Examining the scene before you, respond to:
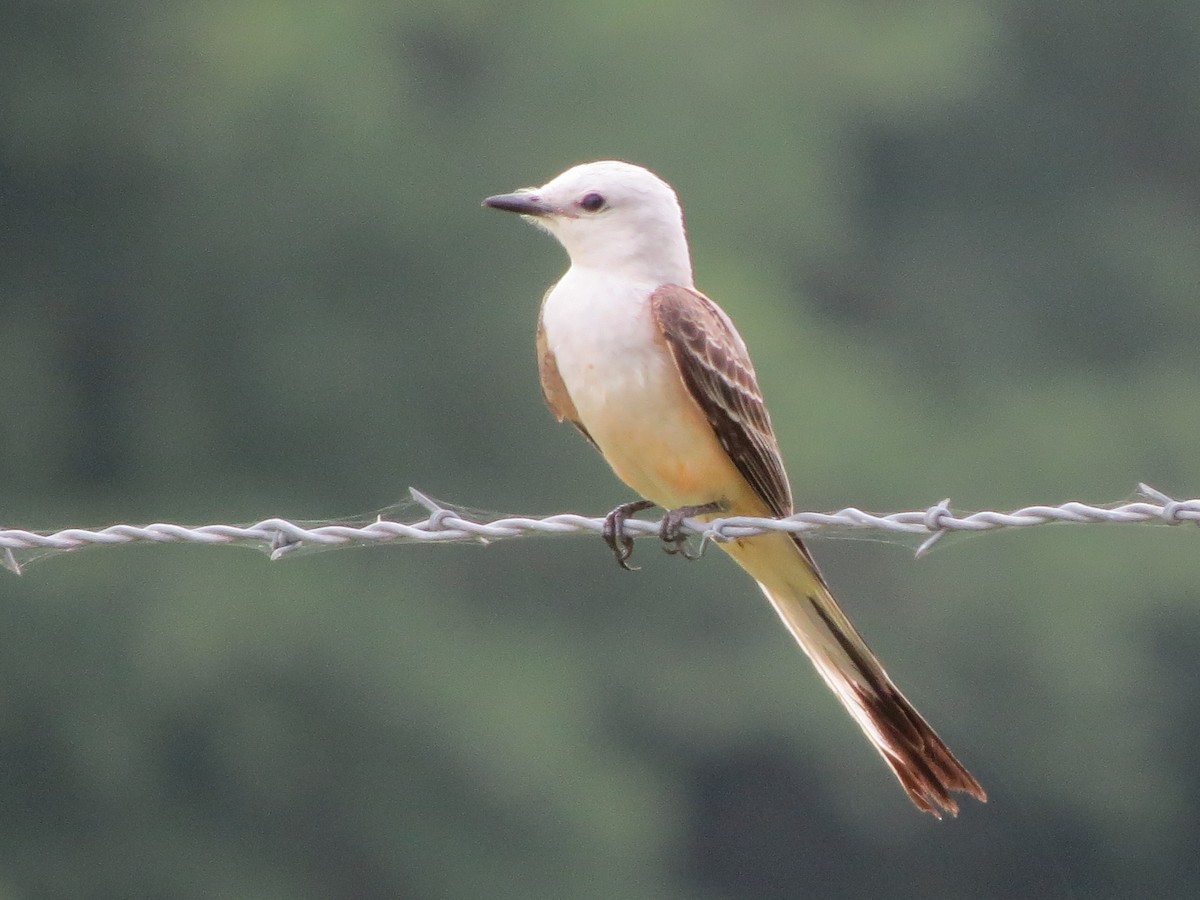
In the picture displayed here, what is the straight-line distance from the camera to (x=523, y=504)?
15.9 metres

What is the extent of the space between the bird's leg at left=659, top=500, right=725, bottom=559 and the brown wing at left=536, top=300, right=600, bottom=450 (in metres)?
0.31

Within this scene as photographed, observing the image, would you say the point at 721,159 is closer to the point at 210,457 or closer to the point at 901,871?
the point at 210,457

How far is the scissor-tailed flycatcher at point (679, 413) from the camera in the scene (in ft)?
14.3

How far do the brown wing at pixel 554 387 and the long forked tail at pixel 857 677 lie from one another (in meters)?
0.48

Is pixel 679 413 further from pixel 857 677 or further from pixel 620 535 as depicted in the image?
pixel 857 677

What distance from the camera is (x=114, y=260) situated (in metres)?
18.2

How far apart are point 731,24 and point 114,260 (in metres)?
6.45

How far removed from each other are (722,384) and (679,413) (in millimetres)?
119

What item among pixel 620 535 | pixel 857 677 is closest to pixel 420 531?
pixel 620 535

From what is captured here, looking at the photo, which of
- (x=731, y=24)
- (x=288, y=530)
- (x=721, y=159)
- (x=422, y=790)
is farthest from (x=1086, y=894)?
(x=288, y=530)

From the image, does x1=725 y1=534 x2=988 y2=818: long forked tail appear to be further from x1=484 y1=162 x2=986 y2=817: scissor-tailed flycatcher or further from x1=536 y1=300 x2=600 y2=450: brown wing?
x1=536 y1=300 x2=600 y2=450: brown wing

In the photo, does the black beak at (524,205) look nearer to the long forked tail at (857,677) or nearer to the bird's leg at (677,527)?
the bird's leg at (677,527)

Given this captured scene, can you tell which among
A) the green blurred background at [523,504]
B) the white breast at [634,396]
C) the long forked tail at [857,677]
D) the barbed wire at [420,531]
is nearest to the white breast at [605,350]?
the white breast at [634,396]

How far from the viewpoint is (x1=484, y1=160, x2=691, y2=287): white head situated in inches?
184
